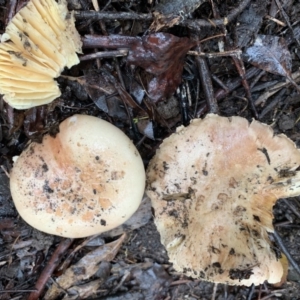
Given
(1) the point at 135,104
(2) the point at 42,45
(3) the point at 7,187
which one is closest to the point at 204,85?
(1) the point at 135,104

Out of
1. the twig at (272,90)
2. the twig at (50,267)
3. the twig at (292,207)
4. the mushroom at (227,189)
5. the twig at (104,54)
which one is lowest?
the twig at (50,267)

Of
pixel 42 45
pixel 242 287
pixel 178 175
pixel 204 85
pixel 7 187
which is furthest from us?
pixel 242 287

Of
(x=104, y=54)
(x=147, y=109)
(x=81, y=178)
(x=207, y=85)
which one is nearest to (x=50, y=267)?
(x=81, y=178)

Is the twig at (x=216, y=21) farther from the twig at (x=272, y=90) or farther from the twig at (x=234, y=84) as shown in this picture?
the twig at (x=272, y=90)

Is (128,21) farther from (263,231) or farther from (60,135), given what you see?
(263,231)

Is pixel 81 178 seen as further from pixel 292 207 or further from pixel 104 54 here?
pixel 292 207

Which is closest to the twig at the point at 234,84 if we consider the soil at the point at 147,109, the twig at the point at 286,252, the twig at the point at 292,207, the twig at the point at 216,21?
the soil at the point at 147,109
